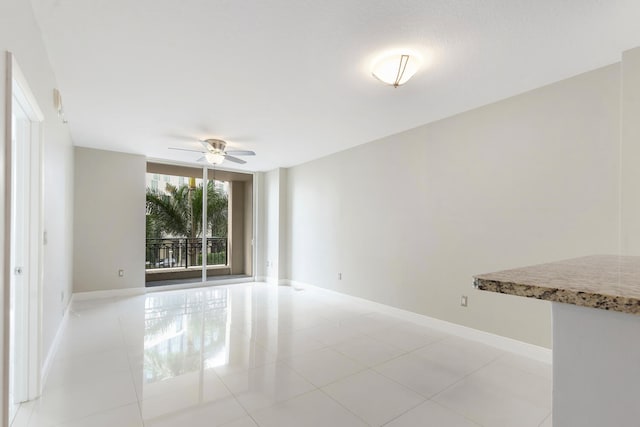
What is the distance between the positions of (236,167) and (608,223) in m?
6.07

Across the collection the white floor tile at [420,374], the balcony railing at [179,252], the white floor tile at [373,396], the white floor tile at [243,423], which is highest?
the balcony railing at [179,252]

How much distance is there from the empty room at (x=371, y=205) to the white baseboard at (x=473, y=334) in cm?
2

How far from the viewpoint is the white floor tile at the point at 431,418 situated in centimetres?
188

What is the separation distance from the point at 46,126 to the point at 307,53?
7.27 feet

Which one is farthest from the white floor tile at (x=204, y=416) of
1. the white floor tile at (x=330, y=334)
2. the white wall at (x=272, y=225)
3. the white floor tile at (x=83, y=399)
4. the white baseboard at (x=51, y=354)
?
the white wall at (x=272, y=225)

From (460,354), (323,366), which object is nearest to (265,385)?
(323,366)

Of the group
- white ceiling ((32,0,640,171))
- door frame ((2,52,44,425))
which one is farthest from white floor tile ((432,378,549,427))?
door frame ((2,52,44,425))

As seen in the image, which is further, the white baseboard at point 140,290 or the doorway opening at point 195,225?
the doorway opening at point 195,225

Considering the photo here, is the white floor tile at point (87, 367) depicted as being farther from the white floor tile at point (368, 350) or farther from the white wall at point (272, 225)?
the white wall at point (272, 225)

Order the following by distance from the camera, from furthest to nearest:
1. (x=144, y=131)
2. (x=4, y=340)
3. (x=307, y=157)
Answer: (x=307, y=157) < (x=144, y=131) < (x=4, y=340)

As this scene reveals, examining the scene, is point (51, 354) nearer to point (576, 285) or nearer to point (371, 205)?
point (576, 285)

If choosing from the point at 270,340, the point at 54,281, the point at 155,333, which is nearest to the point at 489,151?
the point at 270,340

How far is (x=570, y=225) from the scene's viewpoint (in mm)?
2654

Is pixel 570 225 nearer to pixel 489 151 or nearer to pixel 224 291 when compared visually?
pixel 489 151
